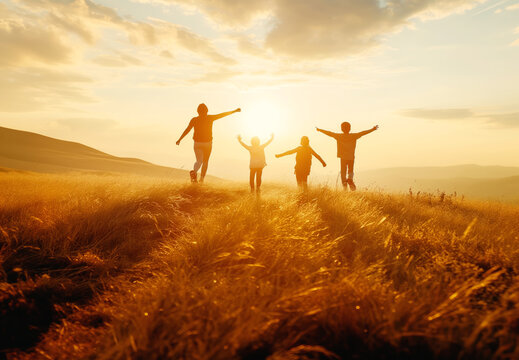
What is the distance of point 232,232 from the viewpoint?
4.12 meters

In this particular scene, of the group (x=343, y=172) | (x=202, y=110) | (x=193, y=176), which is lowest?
(x=193, y=176)

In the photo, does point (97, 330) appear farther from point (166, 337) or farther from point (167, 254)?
point (167, 254)

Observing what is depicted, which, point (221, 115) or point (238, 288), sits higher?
point (221, 115)

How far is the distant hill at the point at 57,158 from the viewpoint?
129 feet

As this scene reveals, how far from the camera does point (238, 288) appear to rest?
2811 mm

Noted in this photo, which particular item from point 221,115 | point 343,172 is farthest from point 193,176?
point 343,172

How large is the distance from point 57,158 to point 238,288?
5372 cm

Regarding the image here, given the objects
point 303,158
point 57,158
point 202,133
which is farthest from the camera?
point 57,158

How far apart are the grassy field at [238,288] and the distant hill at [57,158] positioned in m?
33.3

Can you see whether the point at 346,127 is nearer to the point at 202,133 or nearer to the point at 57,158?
the point at 202,133

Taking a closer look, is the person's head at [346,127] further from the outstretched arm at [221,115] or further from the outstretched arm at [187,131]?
the outstretched arm at [187,131]

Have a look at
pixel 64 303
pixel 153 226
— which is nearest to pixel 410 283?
pixel 64 303

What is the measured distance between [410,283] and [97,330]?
301cm

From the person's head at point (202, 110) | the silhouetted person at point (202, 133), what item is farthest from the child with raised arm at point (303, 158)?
the person's head at point (202, 110)
